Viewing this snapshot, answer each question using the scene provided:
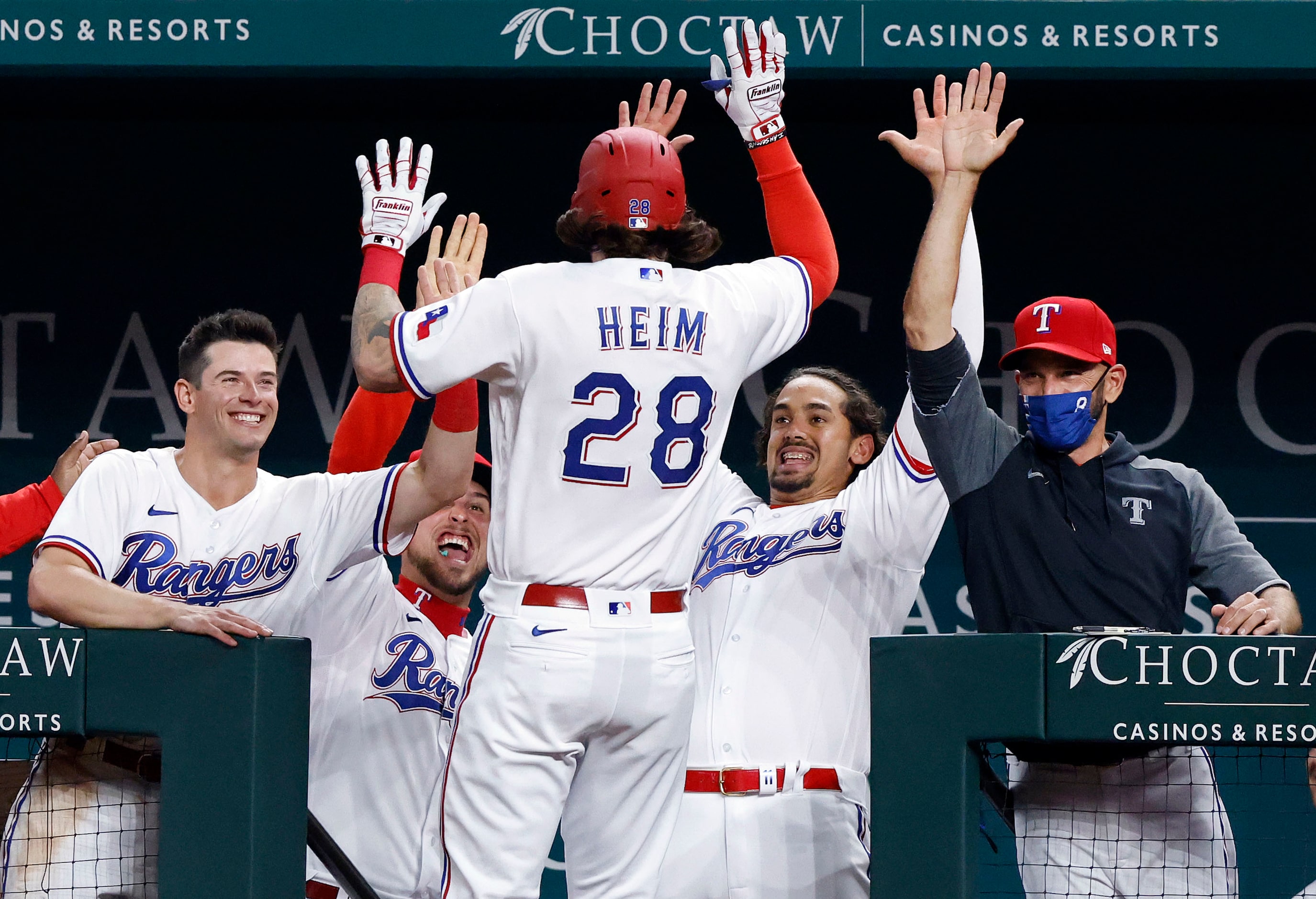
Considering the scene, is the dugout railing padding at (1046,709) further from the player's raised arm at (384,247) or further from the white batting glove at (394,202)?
the white batting glove at (394,202)

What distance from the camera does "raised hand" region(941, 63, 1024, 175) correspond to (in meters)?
2.51

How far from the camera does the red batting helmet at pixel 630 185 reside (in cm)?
220

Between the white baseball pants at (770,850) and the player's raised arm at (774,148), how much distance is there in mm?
946

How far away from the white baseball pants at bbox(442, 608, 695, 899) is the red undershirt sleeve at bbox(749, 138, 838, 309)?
2.05 feet

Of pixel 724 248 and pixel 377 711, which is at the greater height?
pixel 724 248

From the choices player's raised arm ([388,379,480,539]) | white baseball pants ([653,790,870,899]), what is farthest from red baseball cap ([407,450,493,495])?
white baseball pants ([653,790,870,899])

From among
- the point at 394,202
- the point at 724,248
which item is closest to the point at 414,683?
the point at 394,202

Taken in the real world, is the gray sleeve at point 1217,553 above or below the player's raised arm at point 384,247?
below

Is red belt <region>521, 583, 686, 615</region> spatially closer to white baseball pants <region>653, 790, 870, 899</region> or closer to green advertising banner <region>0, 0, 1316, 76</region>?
white baseball pants <region>653, 790, 870, 899</region>

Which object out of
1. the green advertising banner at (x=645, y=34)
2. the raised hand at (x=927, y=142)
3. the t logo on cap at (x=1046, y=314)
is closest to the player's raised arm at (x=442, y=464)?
the raised hand at (x=927, y=142)

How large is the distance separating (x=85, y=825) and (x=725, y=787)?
43.0 inches

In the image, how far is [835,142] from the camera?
4277 millimetres

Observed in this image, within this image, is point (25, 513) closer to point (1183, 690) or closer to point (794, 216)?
point (794, 216)

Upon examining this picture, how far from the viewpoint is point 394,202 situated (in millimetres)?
2379
